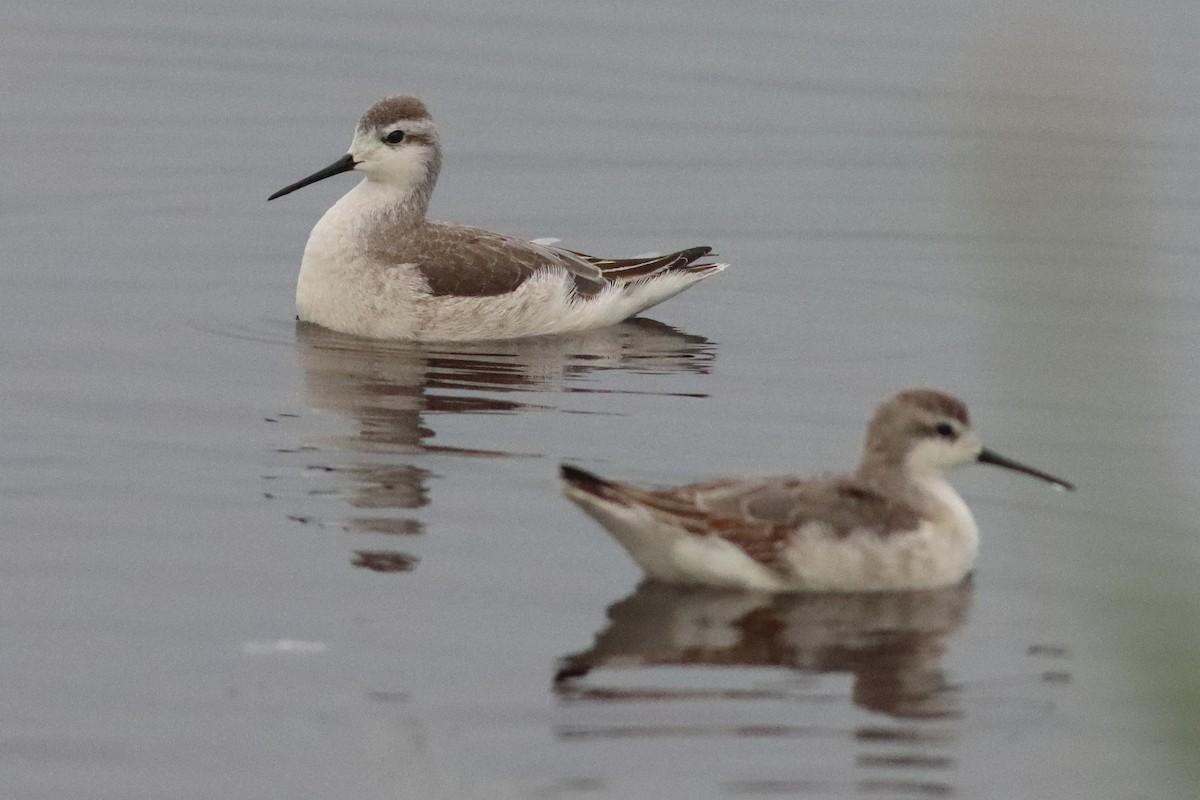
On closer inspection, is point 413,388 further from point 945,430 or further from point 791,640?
point 791,640

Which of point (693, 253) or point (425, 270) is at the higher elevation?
point (693, 253)

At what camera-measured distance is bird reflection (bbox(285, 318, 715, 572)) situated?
10570 millimetres

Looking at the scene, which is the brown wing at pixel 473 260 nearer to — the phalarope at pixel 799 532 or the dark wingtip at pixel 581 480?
the phalarope at pixel 799 532

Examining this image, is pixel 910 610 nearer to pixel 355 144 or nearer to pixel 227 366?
pixel 227 366

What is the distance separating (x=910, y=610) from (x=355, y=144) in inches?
322

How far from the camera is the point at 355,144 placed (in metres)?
15.9

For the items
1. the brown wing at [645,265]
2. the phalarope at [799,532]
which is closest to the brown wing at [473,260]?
the brown wing at [645,265]

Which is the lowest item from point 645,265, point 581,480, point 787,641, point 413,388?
point 787,641

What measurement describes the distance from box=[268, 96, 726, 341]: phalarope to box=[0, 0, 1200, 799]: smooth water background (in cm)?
32

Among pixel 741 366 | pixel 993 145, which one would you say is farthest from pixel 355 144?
pixel 993 145

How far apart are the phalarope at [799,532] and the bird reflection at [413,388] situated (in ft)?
4.25

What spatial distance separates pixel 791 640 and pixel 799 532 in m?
0.64

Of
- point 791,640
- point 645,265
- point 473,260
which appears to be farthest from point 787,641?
point 645,265

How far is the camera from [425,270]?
15.2 m
